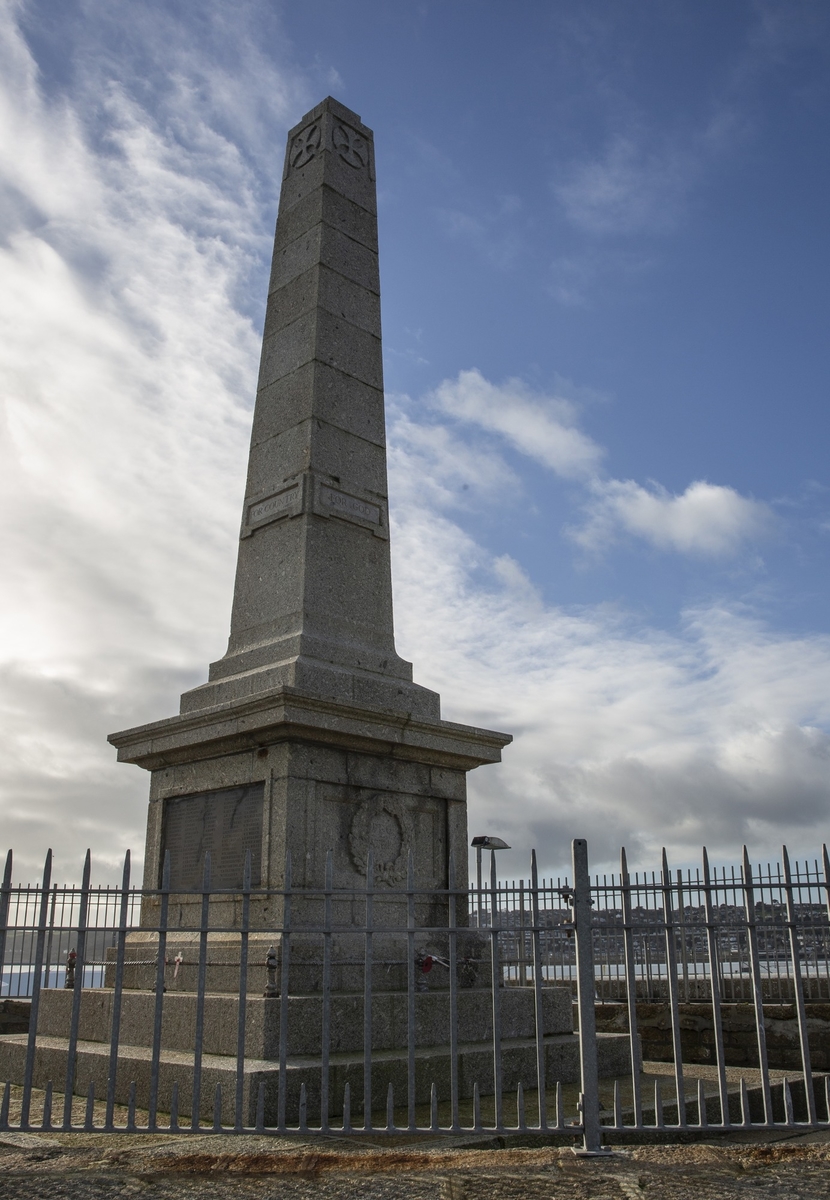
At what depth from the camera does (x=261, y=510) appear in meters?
8.20

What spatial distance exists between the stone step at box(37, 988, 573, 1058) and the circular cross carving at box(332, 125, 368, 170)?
7450 mm

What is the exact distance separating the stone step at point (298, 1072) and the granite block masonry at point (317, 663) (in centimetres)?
116

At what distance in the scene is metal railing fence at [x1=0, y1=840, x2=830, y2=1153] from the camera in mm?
4488

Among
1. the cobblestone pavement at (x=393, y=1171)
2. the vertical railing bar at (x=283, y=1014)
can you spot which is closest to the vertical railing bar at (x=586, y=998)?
the cobblestone pavement at (x=393, y=1171)

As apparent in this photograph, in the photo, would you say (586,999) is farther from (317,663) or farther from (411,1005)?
(317,663)

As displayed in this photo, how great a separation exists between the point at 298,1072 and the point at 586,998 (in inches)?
65.0

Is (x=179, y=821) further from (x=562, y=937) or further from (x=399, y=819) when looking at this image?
(x=562, y=937)

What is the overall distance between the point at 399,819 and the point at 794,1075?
3.28 m

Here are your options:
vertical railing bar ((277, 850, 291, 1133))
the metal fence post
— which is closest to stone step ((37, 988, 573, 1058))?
vertical railing bar ((277, 850, 291, 1133))

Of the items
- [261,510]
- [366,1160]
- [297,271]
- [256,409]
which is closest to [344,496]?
[261,510]

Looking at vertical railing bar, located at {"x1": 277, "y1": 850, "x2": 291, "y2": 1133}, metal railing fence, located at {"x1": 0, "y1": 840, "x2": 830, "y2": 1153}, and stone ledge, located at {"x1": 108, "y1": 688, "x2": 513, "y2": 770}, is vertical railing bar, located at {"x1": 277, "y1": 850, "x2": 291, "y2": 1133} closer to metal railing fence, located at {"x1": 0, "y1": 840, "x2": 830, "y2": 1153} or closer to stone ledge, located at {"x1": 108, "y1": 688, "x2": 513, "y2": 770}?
metal railing fence, located at {"x1": 0, "y1": 840, "x2": 830, "y2": 1153}

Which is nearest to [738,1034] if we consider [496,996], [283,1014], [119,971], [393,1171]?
[496,996]

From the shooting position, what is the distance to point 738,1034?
10023 millimetres

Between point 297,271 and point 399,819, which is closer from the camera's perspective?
point 399,819
